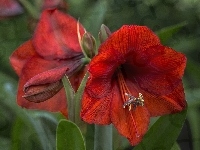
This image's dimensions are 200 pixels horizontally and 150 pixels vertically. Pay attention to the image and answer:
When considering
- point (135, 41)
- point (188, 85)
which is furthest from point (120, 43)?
point (188, 85)

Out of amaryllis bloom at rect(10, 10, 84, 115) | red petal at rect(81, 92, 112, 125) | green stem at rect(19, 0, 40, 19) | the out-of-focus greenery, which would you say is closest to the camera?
red petal at rect(81, 92, 112, 125)

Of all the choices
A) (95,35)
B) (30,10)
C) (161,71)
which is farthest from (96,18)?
(161,71)

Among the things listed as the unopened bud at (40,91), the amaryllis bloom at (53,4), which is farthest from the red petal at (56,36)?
the amaryllis bloom at (53,4)

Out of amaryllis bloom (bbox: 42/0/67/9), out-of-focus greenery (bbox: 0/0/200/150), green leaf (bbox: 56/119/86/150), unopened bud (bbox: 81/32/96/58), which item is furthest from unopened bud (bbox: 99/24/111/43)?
amaryllis bloom (bbox: 42/0/67/9)

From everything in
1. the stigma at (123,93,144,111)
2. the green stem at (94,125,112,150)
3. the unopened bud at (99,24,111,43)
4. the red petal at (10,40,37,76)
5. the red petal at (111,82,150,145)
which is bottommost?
the green stem at (94,125,112,150)

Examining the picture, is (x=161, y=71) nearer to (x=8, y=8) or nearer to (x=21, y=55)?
(x=21, y=55)

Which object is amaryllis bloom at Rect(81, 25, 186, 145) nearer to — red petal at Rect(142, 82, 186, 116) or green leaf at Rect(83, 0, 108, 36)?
red petal at Rect(142, 82, 186, 116)

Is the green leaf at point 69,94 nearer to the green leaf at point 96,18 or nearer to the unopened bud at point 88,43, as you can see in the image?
the unopened bud at point 88,43
